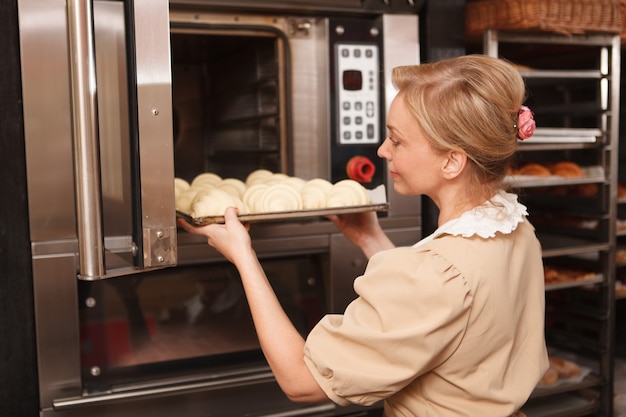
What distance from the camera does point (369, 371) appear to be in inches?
49.3

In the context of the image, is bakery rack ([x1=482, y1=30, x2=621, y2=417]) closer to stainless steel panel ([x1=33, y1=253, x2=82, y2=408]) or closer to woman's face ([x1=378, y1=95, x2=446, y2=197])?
woman's face ([x1=378, y1=95, x2=446, y2=197])

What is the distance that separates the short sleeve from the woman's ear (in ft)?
0.54

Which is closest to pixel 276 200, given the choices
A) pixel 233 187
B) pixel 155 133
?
pixel 233 187

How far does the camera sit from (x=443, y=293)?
4.04 feet

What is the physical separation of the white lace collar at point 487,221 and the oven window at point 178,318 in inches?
35.7

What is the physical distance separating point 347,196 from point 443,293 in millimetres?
599

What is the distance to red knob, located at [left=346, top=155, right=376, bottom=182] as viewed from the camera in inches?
86.0

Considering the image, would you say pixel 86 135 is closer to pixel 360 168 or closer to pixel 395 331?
pixel 395 331

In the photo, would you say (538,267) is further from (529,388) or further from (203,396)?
(203,396)

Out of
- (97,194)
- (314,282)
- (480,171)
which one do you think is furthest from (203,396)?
(480,171)

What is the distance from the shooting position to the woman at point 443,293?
1247 millimetres

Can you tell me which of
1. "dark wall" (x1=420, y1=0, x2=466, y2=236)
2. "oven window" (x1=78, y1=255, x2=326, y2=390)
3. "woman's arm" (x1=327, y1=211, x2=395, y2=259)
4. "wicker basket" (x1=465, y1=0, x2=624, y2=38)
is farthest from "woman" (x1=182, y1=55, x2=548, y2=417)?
"wicker basket" (x1=465, y1=0, x2=624, y2=38)

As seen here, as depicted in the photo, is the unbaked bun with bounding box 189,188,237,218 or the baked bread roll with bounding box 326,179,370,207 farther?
the baked bread roll with bounding box 326,179,370,207

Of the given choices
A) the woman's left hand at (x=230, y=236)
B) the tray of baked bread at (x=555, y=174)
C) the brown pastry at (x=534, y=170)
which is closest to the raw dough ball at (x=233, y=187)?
the woman's left hand at (x=230, y=236)
